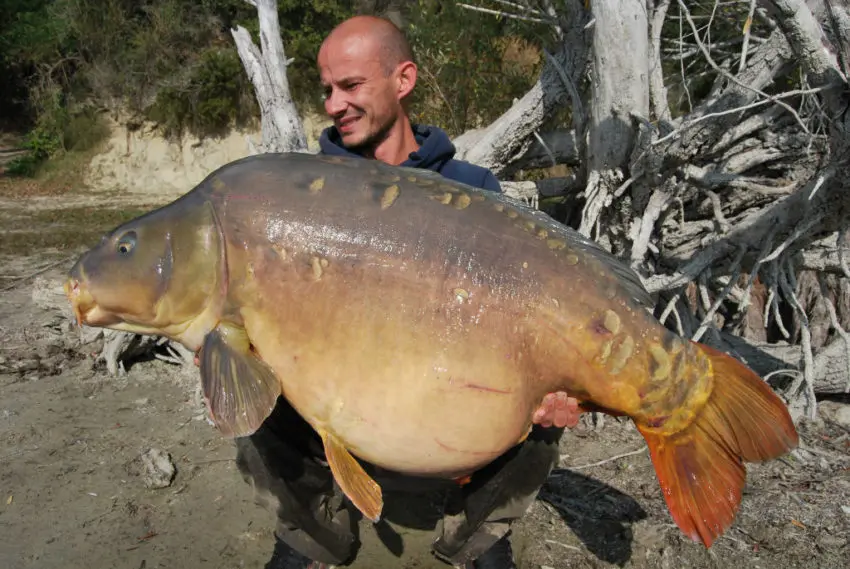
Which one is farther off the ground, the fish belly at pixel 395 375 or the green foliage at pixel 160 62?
the fish belly at pixel 395 375

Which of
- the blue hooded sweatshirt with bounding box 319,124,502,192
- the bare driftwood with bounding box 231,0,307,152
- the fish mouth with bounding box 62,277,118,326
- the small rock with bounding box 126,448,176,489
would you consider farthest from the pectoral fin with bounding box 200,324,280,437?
the bare driftwood with bounding box 231,0,307,152

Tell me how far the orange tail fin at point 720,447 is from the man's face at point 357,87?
145 cm

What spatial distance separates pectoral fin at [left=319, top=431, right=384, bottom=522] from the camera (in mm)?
1749

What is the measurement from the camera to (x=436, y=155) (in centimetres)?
260

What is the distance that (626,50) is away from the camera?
318cm

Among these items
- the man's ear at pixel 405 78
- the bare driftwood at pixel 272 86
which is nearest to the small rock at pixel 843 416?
the man's ear at pixel 405 78

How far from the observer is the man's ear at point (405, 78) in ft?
8.44

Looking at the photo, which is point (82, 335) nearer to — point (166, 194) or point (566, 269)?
point (566, 269)

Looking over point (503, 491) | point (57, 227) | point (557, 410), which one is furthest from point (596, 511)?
point (57, 227)

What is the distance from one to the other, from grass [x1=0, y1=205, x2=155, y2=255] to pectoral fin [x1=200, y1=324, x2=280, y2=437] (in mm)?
6662

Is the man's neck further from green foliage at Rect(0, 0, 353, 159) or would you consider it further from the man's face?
green foliage at Rect(0, 0, 353, 159)

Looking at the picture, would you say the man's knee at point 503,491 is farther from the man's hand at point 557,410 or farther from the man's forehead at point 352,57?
the man's forehead at point 352,57

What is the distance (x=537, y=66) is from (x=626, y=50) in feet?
14.1

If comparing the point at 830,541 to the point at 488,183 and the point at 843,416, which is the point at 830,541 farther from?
the point at 488,183
